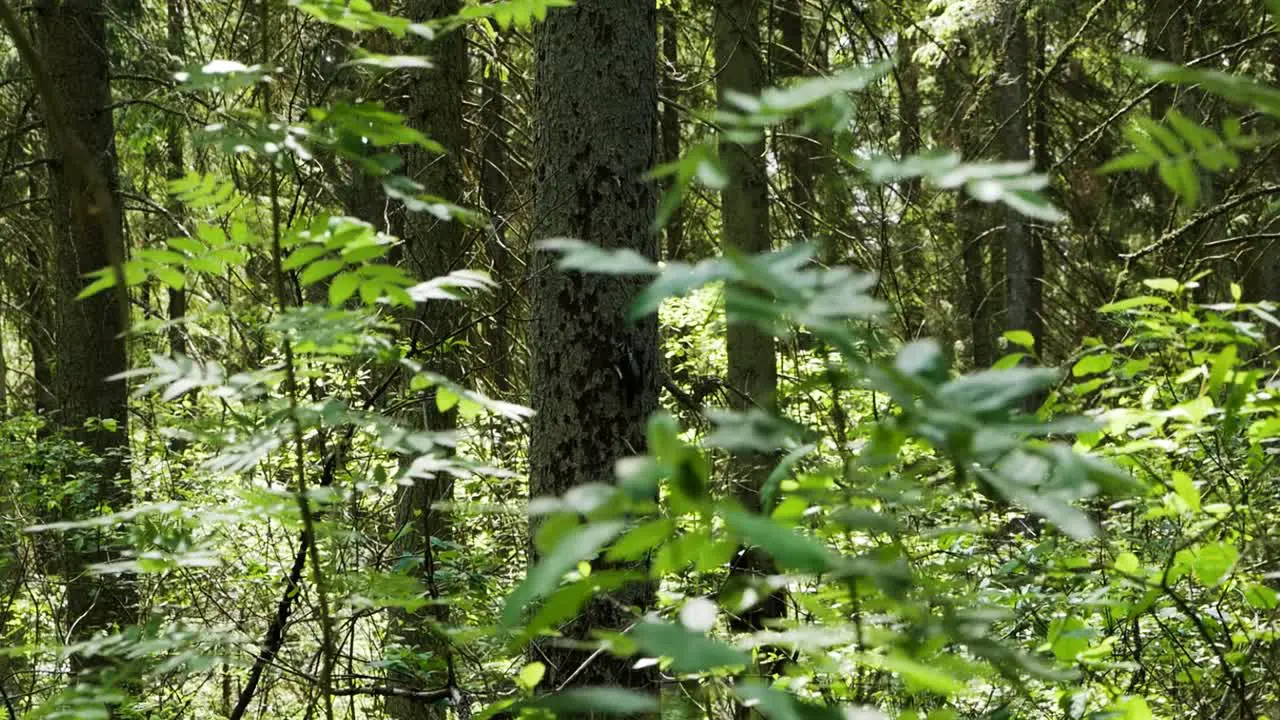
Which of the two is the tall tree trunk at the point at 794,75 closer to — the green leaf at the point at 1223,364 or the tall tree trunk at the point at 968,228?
the tall tree trunk at the point at 968,228

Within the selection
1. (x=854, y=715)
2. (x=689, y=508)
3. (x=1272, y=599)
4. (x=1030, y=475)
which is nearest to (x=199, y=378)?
(x=689, y=508)

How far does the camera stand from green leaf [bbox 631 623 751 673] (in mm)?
881

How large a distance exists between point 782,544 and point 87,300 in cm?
707

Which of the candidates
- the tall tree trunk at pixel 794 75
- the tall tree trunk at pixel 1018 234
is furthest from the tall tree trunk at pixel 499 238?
the tall tree trunk at pixel 1018 234

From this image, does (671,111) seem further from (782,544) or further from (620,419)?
(782,544)

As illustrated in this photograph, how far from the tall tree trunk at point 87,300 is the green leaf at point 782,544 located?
6.52 m

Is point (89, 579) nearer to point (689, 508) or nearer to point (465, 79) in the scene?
point (465, 79)

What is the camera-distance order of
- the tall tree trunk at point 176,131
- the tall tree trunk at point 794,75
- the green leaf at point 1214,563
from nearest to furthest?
the green leaf at point 1214,563 → the tall tree trunk at point 176,131 → the tall tree trunk at point 794,75

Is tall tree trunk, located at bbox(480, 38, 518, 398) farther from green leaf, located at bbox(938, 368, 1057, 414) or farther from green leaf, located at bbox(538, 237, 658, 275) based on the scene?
green leaf, located at bbox(938, 368, 1057, 414)

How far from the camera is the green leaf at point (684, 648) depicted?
0.88 metres

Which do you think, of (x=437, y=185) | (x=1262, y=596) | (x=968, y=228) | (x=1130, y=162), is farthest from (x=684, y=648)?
(x=968, y=228)

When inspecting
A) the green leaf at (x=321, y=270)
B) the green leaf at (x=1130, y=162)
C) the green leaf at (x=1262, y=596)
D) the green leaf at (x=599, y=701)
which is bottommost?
the green leaf at (x=1262, y=596)

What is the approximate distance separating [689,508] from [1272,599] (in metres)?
1.94

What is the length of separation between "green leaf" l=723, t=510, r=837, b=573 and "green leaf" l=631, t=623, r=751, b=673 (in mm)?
106
